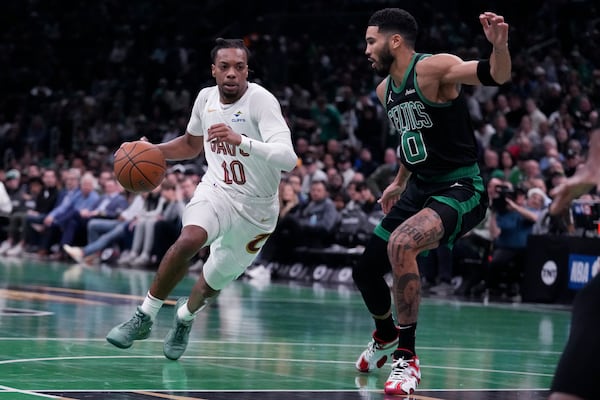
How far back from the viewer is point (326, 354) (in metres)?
8.91

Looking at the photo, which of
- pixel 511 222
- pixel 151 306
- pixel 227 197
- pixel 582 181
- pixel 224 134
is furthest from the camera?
pixel 511 222

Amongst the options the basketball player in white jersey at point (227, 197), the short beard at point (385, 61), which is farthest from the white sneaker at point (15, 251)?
the short beard at point (385, 61)

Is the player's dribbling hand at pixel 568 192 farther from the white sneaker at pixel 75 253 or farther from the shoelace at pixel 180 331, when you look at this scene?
the white sneaker at pixel 75 253

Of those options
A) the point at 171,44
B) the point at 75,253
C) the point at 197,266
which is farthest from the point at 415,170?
the point at 171,44

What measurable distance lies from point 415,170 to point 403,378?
139cm

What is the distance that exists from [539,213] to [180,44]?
16.5m

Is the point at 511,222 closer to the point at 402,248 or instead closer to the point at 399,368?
the point at 402,248

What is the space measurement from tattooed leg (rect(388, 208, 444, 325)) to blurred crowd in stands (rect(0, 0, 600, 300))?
166 inches

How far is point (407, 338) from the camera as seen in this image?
23.5 feet

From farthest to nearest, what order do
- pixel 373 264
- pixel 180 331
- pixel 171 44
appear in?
pixel 171 44, pixel 180 331, pixel 373 264

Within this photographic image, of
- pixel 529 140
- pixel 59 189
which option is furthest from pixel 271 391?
pixel 59 189

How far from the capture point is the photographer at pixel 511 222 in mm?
15562

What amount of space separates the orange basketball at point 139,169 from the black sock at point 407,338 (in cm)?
206

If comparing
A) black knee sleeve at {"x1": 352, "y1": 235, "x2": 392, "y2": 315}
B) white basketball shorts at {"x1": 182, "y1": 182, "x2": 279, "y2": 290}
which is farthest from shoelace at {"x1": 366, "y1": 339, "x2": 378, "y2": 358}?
white basketball shorts at {"x1": 182, "y1": 182, "x2": 279, "y2": 290}
